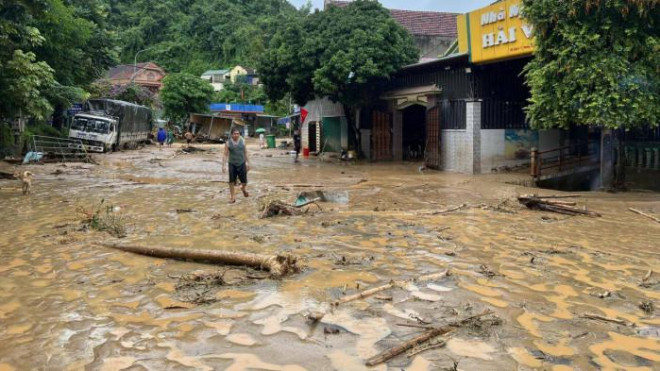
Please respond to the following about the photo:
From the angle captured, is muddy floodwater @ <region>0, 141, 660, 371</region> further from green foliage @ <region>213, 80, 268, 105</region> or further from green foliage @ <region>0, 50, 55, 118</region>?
green foliage @ <region>213, 80, 268, 105</region>

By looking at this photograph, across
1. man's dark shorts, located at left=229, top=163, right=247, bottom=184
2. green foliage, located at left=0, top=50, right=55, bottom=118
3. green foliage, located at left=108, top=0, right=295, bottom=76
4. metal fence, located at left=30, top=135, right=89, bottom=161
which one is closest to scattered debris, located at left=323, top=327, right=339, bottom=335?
man's dark shorts, located at left=229, top=163, right=247, bottom=184

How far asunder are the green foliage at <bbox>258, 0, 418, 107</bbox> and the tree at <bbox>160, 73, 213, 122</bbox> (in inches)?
1175

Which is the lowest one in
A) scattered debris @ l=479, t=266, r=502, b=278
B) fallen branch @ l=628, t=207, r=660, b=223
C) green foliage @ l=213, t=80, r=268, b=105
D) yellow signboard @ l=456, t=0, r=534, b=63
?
fallen branch @ l=628, t=207, r=660, b=223

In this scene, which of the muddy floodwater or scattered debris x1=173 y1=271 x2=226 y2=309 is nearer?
the muddy floodwater

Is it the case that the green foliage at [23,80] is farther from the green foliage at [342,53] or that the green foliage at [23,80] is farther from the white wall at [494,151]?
the white wall at [494,151]

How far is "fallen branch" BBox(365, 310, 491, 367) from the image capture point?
3656 mm

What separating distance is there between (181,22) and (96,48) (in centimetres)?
5431

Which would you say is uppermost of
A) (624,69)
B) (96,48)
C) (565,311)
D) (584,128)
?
(96,48)

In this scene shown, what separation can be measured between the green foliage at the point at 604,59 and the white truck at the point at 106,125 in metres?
22.1

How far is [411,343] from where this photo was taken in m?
3.85

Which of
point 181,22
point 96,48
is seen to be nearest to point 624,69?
point 96,48

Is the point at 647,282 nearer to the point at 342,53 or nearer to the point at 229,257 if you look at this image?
the point at 229,257

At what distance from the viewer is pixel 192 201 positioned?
39.0ft

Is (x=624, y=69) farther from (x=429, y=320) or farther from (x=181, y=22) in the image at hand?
(x=181, y=22)
